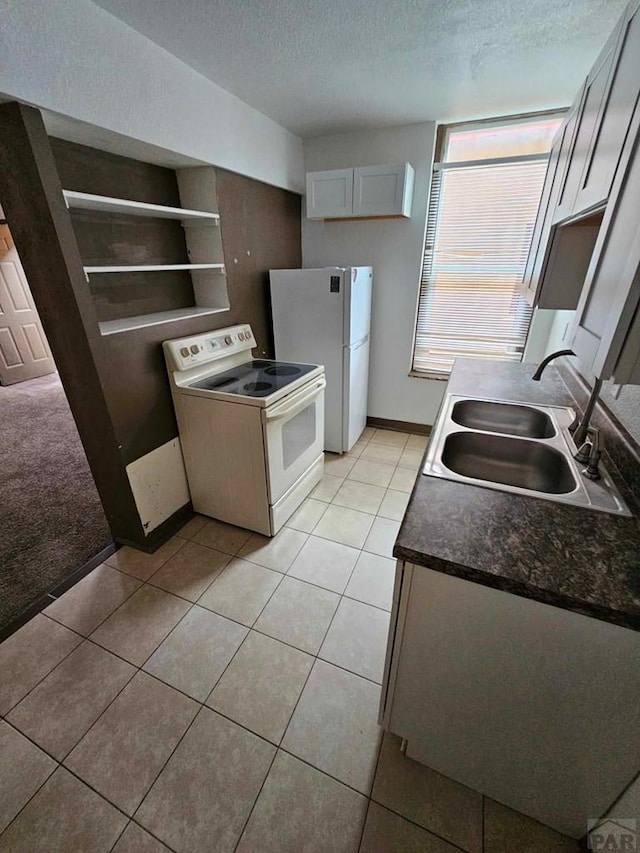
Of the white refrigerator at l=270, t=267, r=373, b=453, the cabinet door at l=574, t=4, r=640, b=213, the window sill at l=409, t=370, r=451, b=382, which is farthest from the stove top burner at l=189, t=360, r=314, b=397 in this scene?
the cabinet door at l=574, t=4, r=640, b=213

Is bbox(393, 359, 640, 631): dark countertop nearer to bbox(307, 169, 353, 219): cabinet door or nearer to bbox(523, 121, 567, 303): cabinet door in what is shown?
bbox(523, 121, 567, 303): cabinet door

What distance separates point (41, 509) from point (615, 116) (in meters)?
3.28

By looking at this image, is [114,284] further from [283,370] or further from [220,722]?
[220,722]

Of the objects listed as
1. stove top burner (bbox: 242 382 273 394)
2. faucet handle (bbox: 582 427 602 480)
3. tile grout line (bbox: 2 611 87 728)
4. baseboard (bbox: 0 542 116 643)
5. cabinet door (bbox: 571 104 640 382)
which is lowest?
tile grout line (bbox: 2 611 87 728)

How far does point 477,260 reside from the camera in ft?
9.09

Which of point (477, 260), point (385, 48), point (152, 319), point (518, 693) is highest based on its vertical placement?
point (385, 48)

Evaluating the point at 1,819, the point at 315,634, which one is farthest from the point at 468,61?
the point at 1,819

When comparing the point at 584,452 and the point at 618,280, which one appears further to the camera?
the point at 584,452

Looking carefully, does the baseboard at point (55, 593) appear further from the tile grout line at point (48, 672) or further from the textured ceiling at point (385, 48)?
the textured ceiling at point (385, 48)

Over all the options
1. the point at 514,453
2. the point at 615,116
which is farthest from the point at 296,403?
the point at 615,116

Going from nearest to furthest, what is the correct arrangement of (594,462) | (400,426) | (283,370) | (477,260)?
(594,462) < (283,370) < (477,260) < (400,426)

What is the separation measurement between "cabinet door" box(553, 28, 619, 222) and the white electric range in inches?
55.6

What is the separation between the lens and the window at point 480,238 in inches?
96.7

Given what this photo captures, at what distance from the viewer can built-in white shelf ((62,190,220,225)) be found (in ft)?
4.80
